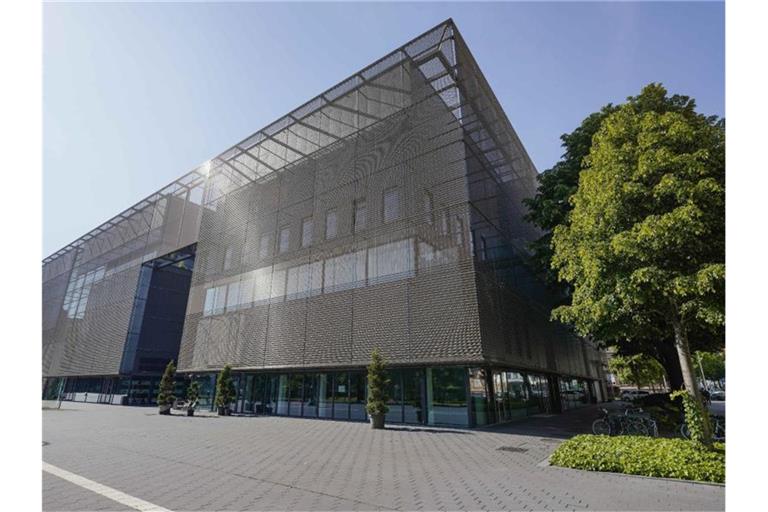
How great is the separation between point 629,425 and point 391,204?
13.4m

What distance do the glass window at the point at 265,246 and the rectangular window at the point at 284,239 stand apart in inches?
41.9

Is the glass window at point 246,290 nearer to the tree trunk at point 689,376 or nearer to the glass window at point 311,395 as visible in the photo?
the glass window at point 311,395

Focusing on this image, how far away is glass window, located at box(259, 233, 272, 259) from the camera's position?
25.4 meters

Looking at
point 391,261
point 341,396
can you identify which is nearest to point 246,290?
point 341,396

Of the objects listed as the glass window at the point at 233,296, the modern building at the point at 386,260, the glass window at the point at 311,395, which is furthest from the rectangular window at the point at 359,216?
the glass window at the point at 233,296

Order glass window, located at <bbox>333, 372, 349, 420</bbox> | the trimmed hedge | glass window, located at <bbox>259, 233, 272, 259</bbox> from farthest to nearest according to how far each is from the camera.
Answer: glass window, located at <bbox>259, 233, 272, 259</bbox>, glass window, located at <bbox>333, 372, 349, 420</bbox>, the trimmed hedge

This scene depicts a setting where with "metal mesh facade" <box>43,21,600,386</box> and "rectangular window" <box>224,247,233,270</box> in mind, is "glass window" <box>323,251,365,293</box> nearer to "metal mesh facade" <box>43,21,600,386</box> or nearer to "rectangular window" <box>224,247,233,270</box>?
"metal mesh facade" <box>43,21,600,386</box>

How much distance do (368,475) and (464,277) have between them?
32.6 feet

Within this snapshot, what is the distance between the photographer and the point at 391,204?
19.8 m

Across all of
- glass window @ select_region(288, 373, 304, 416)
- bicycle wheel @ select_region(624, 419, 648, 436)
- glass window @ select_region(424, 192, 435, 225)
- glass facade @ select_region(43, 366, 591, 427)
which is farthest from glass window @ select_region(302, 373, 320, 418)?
bicycle wheel @ select_region(624, 419, 648, 436)

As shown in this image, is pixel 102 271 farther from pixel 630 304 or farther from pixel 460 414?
pixel 630 304

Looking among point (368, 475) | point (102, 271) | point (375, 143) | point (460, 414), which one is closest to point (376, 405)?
point (460, 414)

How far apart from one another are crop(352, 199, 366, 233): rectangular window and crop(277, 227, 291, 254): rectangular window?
218 inches

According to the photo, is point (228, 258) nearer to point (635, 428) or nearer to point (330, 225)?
point (330, 225)
